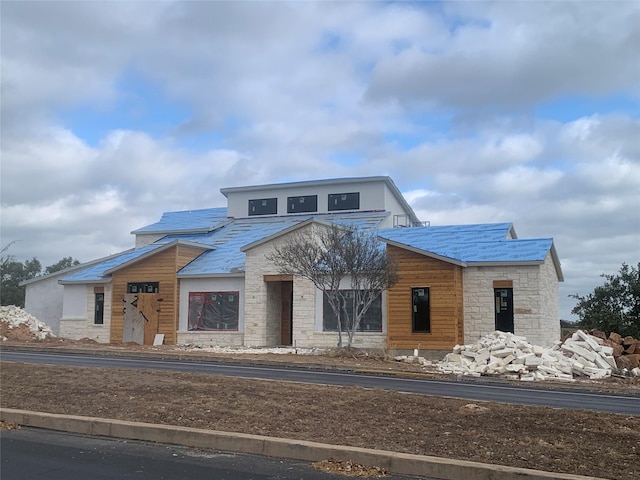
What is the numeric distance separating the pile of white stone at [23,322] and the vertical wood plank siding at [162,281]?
4.17m

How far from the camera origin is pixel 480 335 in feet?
84.1

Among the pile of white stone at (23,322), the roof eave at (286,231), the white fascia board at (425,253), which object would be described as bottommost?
the pile of white stone at (23,322)

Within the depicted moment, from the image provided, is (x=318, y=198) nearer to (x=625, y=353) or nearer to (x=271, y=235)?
(x=271, y=235)

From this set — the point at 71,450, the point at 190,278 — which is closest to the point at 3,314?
the point at 190,278

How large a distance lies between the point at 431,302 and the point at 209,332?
35.8 feet

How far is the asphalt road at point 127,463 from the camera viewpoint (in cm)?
736

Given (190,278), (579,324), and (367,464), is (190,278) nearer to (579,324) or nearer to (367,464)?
(579,324)

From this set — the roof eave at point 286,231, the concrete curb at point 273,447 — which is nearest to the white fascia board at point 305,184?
the roof eave at point 286,231

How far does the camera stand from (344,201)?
125 feet

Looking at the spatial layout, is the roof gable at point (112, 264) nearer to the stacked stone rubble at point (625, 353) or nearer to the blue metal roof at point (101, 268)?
the blue metal roof at point (101, 268)

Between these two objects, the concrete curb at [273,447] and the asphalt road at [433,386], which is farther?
the asphalt road at [433,386]

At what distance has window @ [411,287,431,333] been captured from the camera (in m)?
25.9

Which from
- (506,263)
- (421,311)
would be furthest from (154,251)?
(506,263)

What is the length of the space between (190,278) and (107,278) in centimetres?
483
